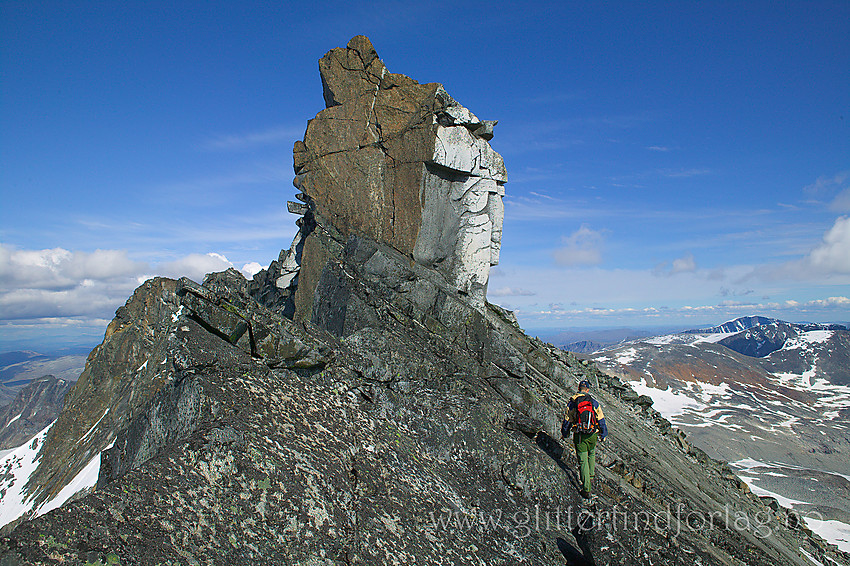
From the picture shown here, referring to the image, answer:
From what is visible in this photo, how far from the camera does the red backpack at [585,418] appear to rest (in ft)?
42.4

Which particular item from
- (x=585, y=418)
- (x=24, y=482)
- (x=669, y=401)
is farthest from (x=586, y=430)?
(x=669, y=401)

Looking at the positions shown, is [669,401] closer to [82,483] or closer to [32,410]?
[82,483]

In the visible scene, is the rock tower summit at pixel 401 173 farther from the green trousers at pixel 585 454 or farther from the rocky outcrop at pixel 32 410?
the rocky outcrop at pixel 32 410

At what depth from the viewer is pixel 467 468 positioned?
1248cm

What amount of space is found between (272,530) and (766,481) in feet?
324

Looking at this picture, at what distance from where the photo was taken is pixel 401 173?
861 inches

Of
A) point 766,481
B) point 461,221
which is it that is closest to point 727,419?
point 766,481

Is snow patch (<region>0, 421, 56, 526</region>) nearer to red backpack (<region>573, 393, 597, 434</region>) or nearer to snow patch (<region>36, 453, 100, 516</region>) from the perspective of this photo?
snow patch (<region>36, 453, 100, 516</region>)

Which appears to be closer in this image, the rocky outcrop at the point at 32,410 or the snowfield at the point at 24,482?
the snowfield at the point at 24,482

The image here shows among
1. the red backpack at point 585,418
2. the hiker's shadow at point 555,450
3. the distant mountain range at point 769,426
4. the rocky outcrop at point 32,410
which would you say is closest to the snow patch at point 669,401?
the distant mountain range at point 769,426

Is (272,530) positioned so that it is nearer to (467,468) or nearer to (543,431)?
(467,468)

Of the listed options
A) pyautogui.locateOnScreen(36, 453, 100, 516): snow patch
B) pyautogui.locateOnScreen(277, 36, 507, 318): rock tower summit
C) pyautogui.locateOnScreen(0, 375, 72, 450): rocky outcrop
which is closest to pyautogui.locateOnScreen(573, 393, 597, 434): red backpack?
pyautogui.locateOnScreen(277, 36, 507, 318): rock tower summit

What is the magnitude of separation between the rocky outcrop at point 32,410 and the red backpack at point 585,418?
16845 cm

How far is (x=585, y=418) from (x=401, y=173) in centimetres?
1385
